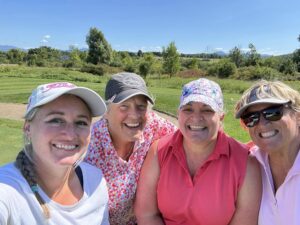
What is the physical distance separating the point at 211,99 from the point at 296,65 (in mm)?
47501

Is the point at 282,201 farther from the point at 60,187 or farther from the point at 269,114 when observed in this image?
the point at 60,187

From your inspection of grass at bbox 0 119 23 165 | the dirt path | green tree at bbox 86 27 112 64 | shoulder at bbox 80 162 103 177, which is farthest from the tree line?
shoulder at bbox 80 162 103 177

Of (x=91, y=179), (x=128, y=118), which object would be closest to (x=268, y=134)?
(x=128, y=118)

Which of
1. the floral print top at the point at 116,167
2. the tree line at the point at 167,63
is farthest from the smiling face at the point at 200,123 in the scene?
the tree line at the point at 167,63

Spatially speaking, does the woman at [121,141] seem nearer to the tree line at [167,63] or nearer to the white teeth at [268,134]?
the white teeth at [268,134]

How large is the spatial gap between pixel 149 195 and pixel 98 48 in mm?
46011

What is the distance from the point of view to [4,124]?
988 cm

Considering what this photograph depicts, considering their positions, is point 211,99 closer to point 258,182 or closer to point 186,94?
point 186,94

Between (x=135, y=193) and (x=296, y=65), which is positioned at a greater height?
(x=296, y=65)

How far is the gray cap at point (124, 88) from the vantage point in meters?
2.89

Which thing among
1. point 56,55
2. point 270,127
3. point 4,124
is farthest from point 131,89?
point 56,55

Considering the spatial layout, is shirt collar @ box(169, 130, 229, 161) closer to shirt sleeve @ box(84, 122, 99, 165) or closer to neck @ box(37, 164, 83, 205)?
shirt sleeve @ box(84, 122, 99, 165)

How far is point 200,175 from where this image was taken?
108 inches

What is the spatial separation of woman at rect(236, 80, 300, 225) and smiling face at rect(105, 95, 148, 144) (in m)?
0.84
